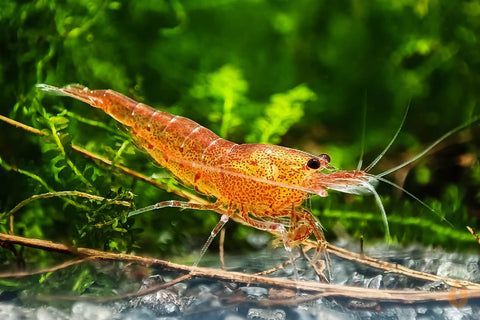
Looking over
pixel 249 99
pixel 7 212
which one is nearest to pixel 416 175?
pixel 249 99

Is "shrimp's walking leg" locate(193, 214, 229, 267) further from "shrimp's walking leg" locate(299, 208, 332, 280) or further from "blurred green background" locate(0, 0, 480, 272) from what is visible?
"shrimp's walking leg" locate(299, 208, 332, 280)

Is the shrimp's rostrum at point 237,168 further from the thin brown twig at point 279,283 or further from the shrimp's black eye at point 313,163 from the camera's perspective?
the thin brown twig at point 279,283

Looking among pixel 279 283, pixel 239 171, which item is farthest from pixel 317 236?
pixel 239 171

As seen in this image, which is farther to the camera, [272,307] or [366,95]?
[366,95]

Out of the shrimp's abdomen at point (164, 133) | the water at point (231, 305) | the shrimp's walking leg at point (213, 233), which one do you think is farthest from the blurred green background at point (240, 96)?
the water at point (231, 305)

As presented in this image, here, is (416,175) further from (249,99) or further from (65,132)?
(65,132)

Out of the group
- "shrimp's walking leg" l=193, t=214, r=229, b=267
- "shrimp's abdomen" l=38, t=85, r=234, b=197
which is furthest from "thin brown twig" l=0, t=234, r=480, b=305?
"shrimp's abdomen" l=38, t=85, r=234, b=197

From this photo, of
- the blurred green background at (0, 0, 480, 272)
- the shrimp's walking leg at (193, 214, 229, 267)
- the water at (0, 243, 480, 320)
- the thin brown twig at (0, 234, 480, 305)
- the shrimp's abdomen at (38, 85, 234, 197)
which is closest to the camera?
the water at (0, 243, 480, 320)
